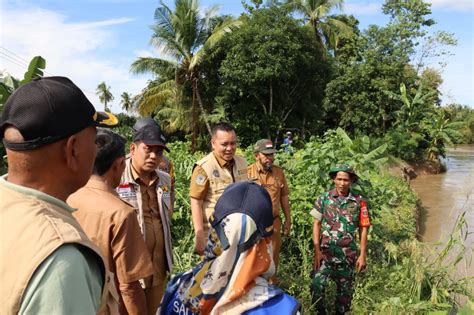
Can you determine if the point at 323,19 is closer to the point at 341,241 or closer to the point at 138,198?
the point at 341,241

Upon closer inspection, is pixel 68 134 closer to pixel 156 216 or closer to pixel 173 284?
pixel 173 284

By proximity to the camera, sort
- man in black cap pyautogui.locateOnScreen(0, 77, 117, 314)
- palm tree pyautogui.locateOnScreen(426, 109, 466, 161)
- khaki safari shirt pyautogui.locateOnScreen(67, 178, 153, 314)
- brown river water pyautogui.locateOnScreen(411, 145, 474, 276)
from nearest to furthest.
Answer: man in black cap pyautogui.locateOnScreen(0, 77, 117, 314), khaki safari shirt pyautogui.locateOnScreen(67, 178, 153, 314), brown river water pyautogui.locateOnScreen(411, 145, 474, 276), palm tree pyautogui.locateOnScreen(426, 109, 466, 161)

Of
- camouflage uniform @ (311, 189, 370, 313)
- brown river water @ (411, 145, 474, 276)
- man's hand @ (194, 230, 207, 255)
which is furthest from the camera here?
brown river water @ (411, 145, 474, 276)

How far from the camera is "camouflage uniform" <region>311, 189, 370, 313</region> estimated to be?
3486 millimetres

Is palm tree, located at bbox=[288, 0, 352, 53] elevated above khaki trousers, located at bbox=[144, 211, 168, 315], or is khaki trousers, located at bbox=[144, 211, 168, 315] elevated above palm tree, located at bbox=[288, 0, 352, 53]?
palm tree, located at bbox=[288, 0, 352, 53]

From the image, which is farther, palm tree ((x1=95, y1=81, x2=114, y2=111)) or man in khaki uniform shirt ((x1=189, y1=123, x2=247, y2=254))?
palm tree ((x1=95, y1=81, x2=114, y2=111))

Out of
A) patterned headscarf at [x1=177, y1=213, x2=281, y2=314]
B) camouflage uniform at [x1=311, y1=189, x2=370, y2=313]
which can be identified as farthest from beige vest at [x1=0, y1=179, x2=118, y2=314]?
camouflage uniform at [x1=311, y1=189, x2=370, y2=313]

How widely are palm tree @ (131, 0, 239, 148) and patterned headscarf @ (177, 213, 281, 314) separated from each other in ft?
51.1

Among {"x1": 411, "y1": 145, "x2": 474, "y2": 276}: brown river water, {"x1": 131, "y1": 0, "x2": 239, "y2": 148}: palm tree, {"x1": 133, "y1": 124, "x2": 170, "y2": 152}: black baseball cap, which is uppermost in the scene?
{"x1": 131, "y1": 0, "x2": 239, "y2": 148}: palm tree

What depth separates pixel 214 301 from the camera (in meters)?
1.44

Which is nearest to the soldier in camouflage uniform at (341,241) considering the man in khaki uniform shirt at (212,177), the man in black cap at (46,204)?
the man in khaki uniform shirt at (212,177)

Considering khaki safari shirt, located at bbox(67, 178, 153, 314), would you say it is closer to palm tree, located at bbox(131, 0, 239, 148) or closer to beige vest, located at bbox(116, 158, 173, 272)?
beige vest, located at bbox(116, 158, 173, 272)

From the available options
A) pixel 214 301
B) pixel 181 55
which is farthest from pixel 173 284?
pixel 181 55

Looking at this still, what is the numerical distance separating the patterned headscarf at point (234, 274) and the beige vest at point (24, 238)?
58 centimetres
